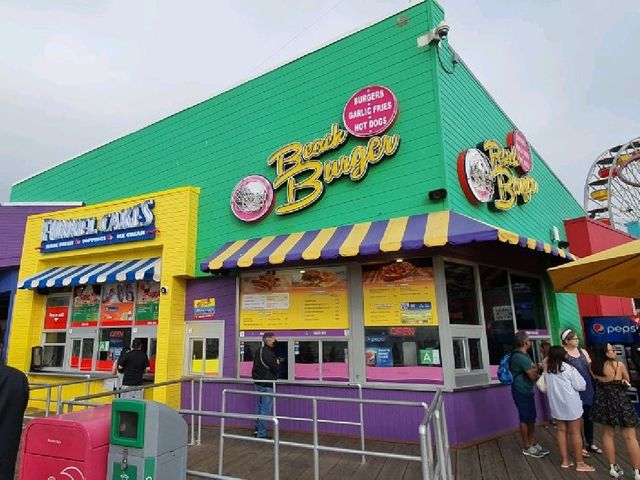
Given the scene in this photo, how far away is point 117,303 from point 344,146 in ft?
21.4

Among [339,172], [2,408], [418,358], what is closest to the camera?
[2,408]

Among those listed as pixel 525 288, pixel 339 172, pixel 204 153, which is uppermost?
pixel 204 153

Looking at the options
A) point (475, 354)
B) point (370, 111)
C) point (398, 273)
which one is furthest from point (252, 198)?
point (475, 354)

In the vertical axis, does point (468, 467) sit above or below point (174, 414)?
below

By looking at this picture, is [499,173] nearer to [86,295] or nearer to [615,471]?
[615,471]

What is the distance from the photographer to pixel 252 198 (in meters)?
8.70

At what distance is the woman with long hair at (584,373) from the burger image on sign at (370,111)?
423 centimetres

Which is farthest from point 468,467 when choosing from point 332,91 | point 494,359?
point 332,91

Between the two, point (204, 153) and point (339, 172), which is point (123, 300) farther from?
point (339, 172)

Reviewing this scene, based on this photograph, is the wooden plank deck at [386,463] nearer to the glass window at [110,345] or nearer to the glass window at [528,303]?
the glass window at [528,303]

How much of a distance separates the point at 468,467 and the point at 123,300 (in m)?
8.09

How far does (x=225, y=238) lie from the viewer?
8.98 metres

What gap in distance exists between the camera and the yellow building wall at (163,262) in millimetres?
8828

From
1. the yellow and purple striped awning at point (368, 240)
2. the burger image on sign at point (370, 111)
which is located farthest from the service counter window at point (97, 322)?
the burger image on sign at point (370, 111)
